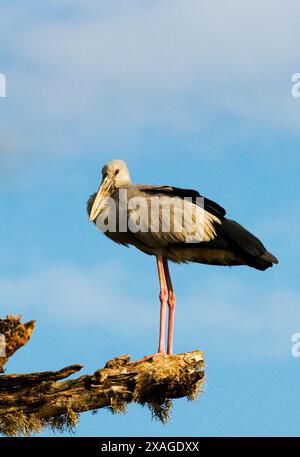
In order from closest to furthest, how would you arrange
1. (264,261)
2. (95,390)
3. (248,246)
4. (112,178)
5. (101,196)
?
(95,390), (248,246), (264,261), (101,196), (112,178)

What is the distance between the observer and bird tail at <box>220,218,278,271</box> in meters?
15.1

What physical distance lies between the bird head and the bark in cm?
302

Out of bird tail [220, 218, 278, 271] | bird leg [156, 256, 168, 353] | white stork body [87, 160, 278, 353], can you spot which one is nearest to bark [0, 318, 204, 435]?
white stork body [87, 160, 278, 353]

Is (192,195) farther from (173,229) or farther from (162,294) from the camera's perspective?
(162,294)

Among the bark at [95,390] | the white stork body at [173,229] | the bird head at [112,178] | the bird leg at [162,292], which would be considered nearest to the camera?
the bark at [95,390]

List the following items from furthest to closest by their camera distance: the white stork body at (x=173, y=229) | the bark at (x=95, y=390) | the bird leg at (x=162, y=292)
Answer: the bird leg at (x=162, y=292) → the white stork body at (x=173, y=229) → the bark at (x=95, y=390)

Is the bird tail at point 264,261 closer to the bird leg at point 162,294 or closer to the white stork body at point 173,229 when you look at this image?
the white stork body at point 173,229

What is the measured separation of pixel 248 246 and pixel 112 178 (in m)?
2.28

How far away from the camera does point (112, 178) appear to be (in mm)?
16219

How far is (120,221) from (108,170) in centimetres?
111

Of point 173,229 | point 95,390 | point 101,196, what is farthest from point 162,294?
point 95,390

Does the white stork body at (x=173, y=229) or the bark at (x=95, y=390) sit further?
the white stork body at (x=173, y=229)

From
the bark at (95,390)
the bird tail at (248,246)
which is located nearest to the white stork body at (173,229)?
the bird tail at (248,246)

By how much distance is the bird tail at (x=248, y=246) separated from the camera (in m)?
15.1
